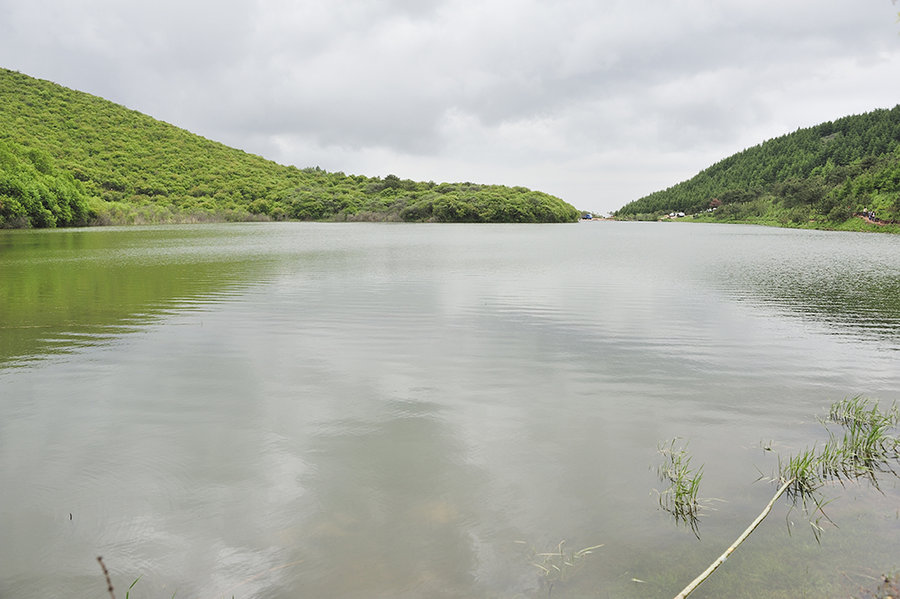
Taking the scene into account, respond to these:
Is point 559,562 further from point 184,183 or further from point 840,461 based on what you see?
point 184,183

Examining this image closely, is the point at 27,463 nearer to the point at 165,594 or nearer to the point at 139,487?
the point at 139,487

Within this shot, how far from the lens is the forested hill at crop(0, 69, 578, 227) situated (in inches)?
4257

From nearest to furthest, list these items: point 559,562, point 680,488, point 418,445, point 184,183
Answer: point 559,562, point 680,488, point 418,445, point 184,183

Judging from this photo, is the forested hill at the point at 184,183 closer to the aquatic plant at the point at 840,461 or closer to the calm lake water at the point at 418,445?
the calm lake water at the point at 418,445

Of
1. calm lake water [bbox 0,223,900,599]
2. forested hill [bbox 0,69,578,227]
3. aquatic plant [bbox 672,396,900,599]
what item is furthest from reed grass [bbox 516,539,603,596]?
forested hill [bbox 0,69,578,227]

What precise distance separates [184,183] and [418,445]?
140684 mm

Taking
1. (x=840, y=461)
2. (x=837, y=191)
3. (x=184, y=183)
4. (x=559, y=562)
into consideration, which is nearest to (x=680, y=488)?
(x=559, y=562)

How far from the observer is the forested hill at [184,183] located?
108m

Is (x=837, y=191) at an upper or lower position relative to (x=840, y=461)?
upper

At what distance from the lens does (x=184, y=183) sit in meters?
127

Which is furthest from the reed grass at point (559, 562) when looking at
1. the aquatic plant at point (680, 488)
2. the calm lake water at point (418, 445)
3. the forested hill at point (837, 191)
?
the forested hill at point (837, 191)

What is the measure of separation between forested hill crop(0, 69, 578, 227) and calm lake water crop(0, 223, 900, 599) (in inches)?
3456

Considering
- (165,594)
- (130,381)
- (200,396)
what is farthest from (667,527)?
(130,381)

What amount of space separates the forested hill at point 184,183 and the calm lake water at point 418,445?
87791 millimetres
